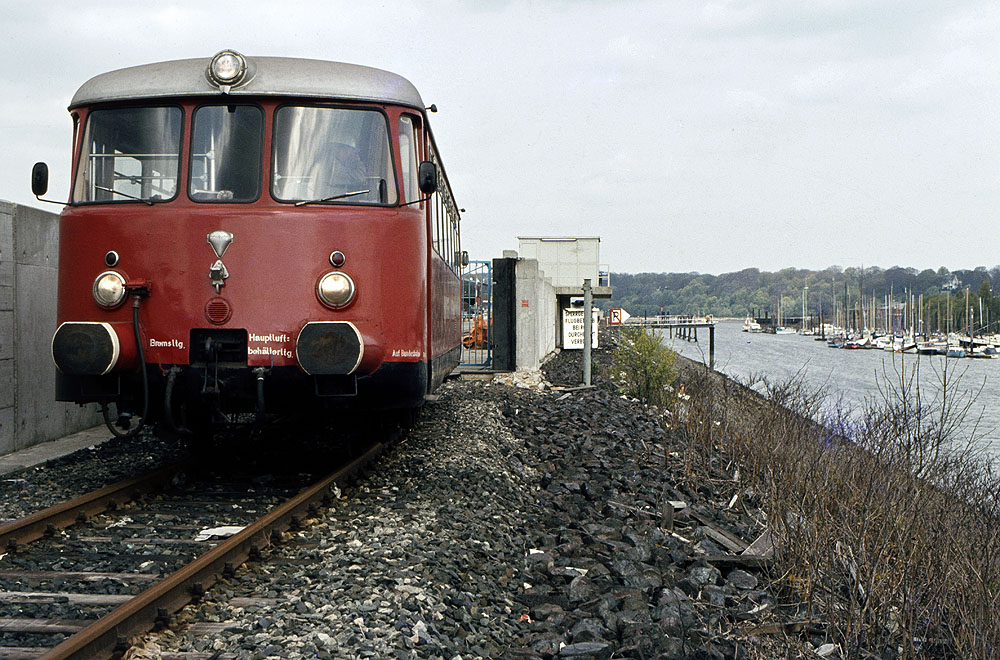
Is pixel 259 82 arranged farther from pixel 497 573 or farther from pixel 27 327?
pixel 27 327

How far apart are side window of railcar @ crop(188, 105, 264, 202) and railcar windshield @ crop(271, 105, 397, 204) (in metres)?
0.16

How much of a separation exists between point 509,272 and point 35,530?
1571 centimetres

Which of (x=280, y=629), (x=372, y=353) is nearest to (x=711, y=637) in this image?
(x=280, y=629)

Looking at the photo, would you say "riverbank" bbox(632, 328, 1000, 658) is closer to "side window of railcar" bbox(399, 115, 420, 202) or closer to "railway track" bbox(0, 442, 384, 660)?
"railway track" bbox(0, 442, 384, 660)

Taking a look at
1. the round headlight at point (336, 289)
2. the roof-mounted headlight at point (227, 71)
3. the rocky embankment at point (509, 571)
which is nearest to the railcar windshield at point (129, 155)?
the roof-mounted headlight at point (227, 71)

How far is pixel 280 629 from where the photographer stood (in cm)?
389

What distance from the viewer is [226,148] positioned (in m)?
6.80

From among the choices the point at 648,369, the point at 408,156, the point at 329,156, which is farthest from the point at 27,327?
the point at 648,369

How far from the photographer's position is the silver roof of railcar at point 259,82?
6.76 metres

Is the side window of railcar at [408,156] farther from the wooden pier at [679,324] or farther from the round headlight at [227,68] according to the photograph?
the wooden pier at [679,324]

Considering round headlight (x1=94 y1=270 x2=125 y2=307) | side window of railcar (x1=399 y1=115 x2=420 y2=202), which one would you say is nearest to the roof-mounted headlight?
side window of railcar (x1=399 y1=115 x2=420 y2=202)

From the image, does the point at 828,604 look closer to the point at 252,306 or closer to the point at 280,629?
the point at 280,629

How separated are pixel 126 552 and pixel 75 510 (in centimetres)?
91

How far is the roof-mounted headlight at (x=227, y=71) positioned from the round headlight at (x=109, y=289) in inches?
61.7
